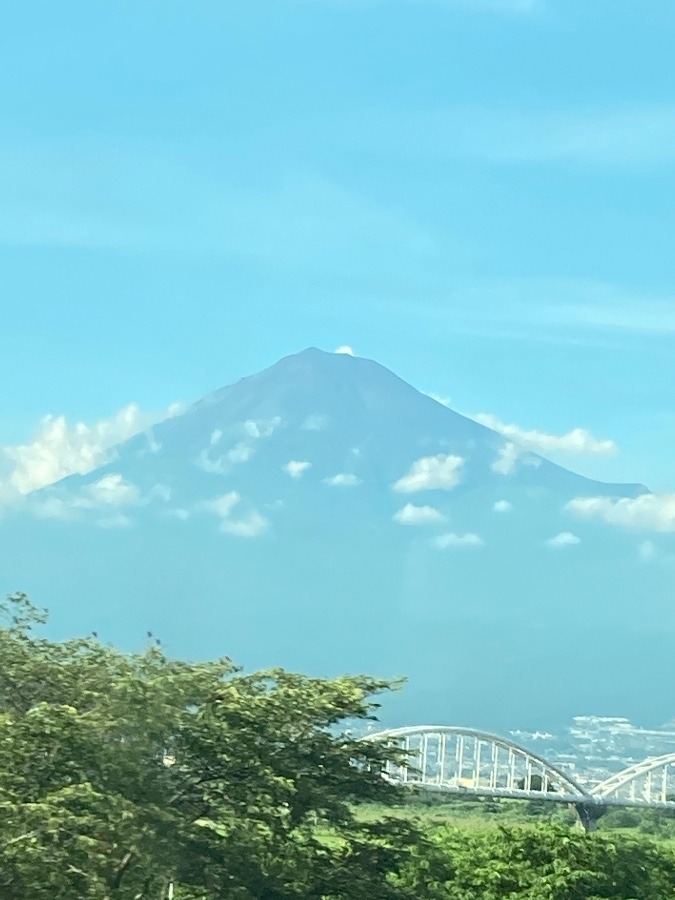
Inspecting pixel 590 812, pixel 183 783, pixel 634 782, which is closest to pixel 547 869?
pixel 183 783

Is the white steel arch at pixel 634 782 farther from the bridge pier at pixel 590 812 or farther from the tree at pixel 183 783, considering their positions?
the tree at pixel 183 783

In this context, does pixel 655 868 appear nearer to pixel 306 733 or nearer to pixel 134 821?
pixel 306 733

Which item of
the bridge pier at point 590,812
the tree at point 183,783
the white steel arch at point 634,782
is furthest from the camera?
the bridge pier at point 590,812

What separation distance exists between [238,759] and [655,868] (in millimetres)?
20410

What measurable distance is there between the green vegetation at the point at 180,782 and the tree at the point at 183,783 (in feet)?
0.09

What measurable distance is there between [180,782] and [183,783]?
52 millimetres

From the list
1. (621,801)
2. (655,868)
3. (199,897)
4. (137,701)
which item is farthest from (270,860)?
(621,801)

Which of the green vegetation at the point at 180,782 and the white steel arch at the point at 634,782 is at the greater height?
the white steel arch at the point at 634,782

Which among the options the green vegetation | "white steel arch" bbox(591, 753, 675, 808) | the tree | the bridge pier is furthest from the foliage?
the bridge pier

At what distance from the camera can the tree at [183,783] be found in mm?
23484

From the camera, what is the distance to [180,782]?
85.3 ft

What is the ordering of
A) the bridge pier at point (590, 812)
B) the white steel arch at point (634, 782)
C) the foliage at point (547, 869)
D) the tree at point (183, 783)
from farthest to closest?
the bridge pier at point (590, 812)
the white steel arch at point (634, 782)
the foliage at point (547, 869)
the tree at point (183, 783)

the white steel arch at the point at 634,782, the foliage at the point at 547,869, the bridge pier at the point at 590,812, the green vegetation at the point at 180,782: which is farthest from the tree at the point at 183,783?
the bridge pier at the point at 590,812

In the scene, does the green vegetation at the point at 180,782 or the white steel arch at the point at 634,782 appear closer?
the green vegetation at the point at 180,782
